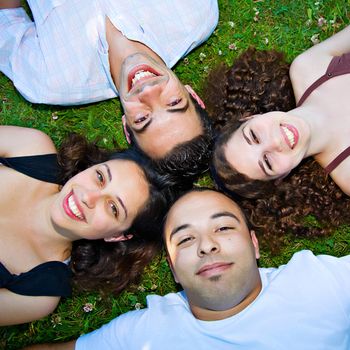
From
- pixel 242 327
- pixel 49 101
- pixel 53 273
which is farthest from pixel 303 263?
pixel 49 101

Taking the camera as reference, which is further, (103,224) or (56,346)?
(56,346)

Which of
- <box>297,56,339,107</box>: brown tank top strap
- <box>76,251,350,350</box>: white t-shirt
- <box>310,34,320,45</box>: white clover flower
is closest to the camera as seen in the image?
<box>76,251,350,350</box>: white t-shirt

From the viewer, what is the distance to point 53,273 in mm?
4637

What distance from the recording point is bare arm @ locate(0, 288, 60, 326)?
175 inches

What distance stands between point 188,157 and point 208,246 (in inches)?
33.4

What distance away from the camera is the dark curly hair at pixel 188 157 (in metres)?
4.34

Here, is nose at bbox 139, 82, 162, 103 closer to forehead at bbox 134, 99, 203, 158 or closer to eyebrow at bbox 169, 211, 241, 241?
forehead at bbox 134, 99, 203, 158

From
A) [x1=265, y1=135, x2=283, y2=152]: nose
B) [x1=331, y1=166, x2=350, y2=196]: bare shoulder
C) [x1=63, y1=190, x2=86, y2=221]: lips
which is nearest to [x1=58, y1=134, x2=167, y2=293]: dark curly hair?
[x1=63, y1=190, x2=86, y2=221]: lips

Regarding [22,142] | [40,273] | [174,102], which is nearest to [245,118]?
[174,102]

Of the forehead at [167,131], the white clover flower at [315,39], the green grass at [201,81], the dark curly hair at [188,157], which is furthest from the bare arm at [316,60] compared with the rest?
the forehead at [167,131]

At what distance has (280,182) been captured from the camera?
488 centimetres

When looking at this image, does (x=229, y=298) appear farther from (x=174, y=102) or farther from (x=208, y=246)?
(x=174, y=102)

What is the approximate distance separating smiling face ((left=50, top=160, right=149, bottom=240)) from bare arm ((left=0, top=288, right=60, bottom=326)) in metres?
0.81

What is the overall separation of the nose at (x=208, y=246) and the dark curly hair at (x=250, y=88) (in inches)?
47.7
